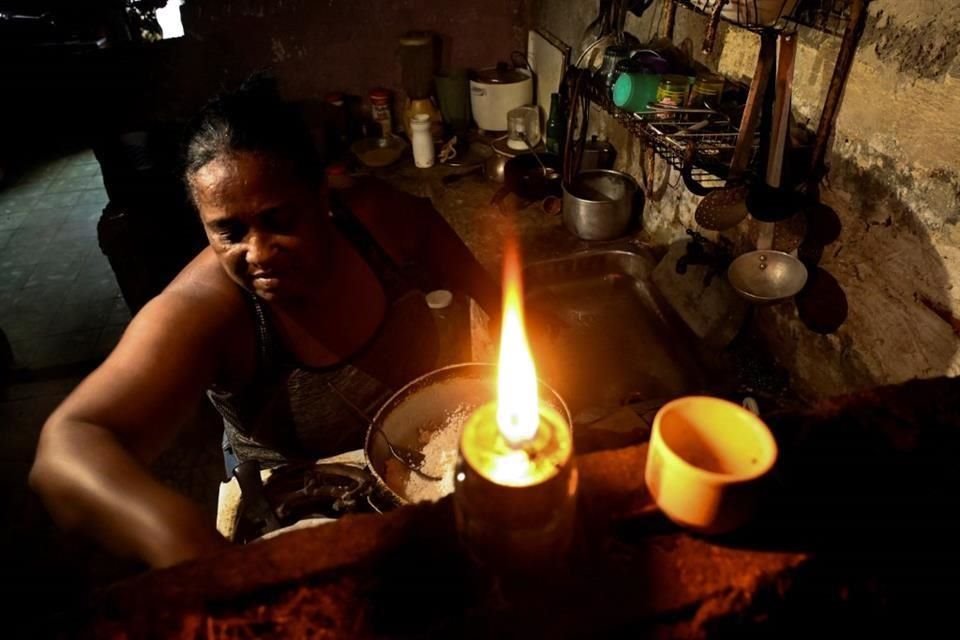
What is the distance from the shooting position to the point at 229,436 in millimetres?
2367

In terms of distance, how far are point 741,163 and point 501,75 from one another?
364 cm

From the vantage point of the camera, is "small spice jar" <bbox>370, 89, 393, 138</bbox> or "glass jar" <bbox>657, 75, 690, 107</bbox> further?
"small spice jar" <bbox>370, 89, 393, 138</bbox>

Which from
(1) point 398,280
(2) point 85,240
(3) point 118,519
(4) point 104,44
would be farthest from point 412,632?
(2) point 85,240

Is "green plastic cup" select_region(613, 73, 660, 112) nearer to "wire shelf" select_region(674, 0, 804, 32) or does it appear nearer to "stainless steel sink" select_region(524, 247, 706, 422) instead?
"wire shelf" select_region(674, 0, 804, 32)

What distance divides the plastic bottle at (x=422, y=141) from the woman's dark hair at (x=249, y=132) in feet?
10.3

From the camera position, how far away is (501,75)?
5.50 metres

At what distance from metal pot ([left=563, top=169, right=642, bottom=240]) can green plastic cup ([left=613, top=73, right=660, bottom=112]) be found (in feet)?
2.42

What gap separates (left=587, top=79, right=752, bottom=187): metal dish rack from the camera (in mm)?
2523

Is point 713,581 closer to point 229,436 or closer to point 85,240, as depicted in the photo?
point 229,436

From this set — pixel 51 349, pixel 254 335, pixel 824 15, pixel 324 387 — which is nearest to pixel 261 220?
pixel 254 335

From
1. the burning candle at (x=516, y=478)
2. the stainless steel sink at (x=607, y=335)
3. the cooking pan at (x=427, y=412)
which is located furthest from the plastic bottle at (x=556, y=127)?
the burning candle at (x=516, y=478)

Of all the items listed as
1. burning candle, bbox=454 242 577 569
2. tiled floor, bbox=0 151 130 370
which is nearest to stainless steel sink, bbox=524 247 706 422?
burning candle, bbox=454 242 577 569

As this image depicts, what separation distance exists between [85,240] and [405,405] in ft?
22.2

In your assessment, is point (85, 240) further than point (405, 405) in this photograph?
Yes
